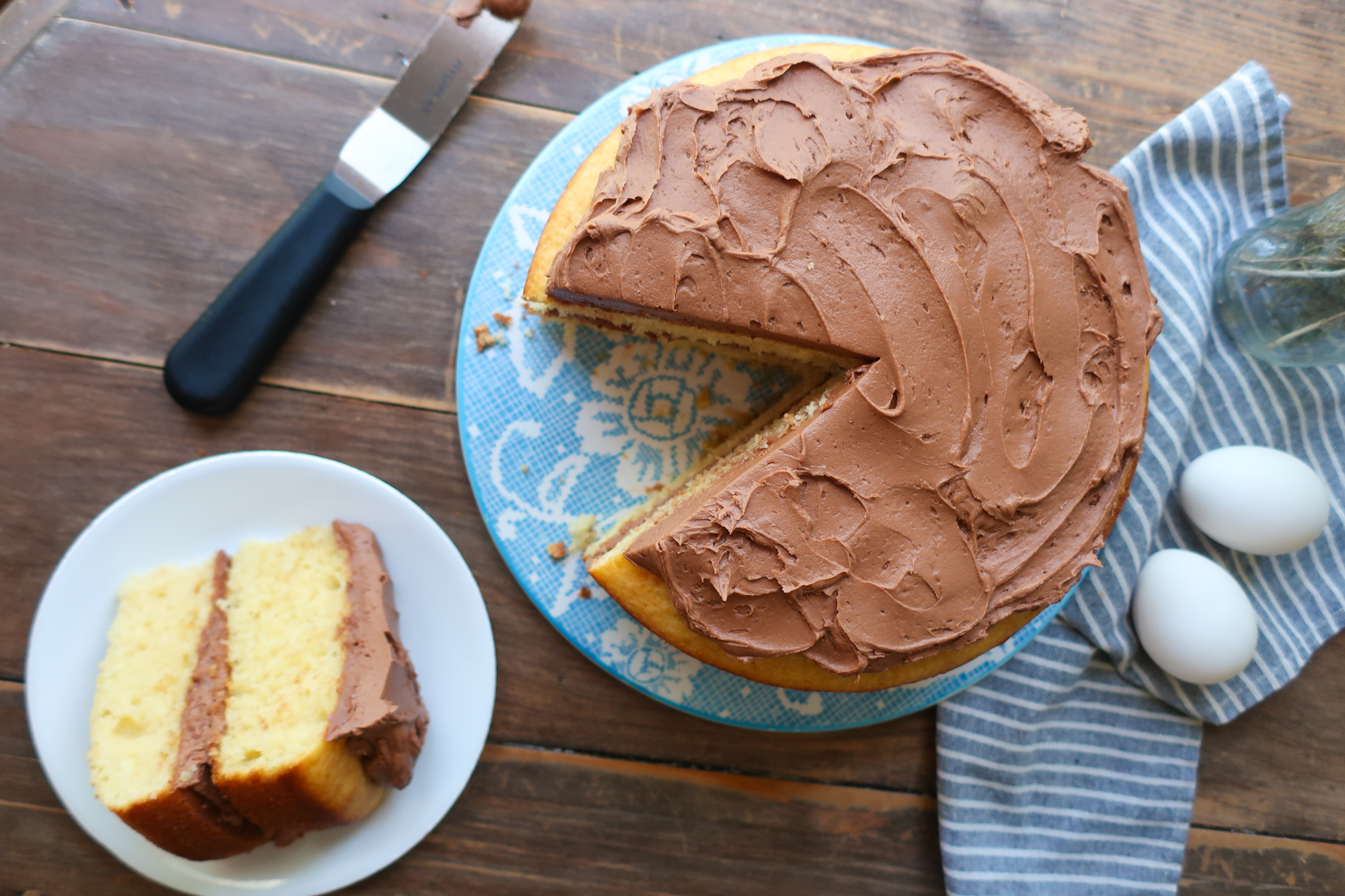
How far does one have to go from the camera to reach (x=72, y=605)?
2.45m

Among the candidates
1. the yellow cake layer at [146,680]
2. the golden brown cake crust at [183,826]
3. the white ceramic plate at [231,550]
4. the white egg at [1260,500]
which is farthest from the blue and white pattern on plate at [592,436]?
the golden brown cake crust at [183,826]

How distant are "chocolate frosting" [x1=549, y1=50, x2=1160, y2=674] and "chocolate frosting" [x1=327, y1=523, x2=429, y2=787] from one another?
3.12ft

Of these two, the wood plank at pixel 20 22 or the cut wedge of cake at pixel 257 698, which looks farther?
the wood plank at pixel 20 22

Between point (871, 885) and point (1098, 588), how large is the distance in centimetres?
144

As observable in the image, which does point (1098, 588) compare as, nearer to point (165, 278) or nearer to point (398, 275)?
point (398, 275)

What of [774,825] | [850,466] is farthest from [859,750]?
[850,466]

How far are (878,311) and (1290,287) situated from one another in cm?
156

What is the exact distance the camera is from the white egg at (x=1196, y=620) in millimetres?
2572

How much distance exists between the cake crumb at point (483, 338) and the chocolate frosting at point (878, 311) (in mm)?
533

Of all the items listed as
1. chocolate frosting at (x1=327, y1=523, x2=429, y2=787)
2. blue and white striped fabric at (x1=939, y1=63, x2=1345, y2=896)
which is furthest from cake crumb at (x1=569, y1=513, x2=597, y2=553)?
blue and white striped fabric at (x1=939, y1=63, x2=1345, y2=896)

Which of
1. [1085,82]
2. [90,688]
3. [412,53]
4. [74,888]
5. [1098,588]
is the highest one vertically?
[1085,82]

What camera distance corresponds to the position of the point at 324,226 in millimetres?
2578

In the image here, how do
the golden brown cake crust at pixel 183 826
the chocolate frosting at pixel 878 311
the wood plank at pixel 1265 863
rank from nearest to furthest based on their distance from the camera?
the chocolate frosting at pixel 878 311 → the golden brown cake crust at pixel 183 826 → the wood plank at pixel 1265 863

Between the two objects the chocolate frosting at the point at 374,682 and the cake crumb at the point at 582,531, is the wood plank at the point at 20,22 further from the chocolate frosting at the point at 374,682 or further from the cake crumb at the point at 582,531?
the cake crumb at the point at 582,531
